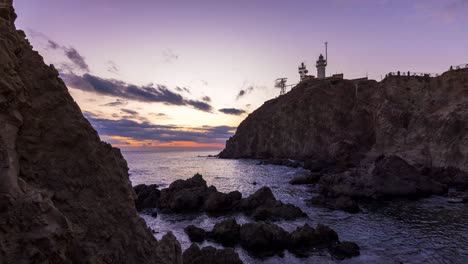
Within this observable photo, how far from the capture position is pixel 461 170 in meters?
53.1

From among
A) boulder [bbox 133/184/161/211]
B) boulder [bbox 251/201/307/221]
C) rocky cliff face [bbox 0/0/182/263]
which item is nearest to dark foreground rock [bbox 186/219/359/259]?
boulder [bbox 251/201/307/221]

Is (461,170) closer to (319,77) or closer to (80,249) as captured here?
(80,249)

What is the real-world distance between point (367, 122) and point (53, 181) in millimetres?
93145

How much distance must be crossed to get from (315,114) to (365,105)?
54.0ft

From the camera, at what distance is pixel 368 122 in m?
89.4

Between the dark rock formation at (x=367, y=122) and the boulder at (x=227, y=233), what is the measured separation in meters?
Answer: 43.5

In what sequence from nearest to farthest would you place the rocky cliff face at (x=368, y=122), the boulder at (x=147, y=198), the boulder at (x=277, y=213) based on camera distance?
the boulder at (x=277, y=213) < the boulder at (x=147, y=198) < the rocky cliff face at (x=368, y=122)

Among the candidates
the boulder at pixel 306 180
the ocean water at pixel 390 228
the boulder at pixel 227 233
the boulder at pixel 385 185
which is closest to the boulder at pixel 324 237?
the ocean water at pixel 390 228

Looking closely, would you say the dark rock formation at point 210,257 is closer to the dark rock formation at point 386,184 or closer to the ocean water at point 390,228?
the ocean water at point 390,228

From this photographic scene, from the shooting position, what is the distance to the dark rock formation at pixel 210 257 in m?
18.4

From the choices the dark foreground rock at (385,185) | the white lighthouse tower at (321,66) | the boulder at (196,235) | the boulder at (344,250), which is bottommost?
the boulder at (196,235)

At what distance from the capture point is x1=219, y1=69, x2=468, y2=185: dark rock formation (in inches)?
2380

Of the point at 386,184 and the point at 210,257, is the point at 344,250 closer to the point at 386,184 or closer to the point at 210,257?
the point at 210,257

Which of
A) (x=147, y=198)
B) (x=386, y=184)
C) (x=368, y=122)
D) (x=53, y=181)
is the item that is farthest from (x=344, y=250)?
(x=368, y=122)
